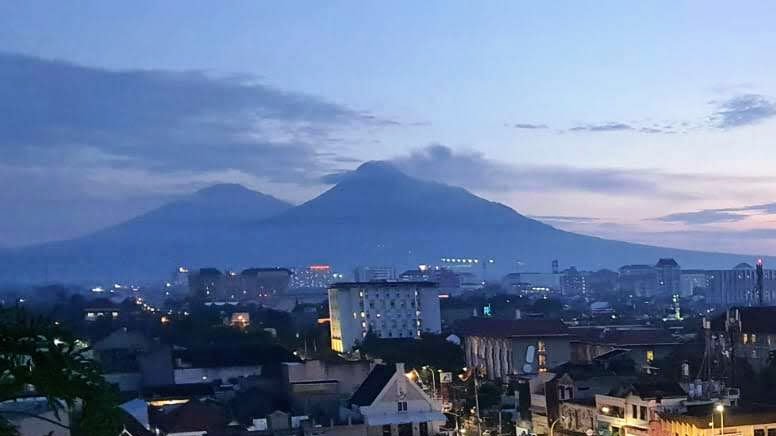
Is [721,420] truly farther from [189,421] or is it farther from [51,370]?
[51,370]

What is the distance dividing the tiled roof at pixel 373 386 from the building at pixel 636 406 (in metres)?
7.22

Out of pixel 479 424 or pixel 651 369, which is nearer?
pixel 479 424

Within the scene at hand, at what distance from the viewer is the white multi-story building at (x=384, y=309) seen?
81688 mm

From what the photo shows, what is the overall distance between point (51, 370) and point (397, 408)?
2438 centimetres

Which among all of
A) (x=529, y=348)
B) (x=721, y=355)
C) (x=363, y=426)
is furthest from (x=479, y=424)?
(x=529, y=348)

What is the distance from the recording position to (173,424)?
25.2m

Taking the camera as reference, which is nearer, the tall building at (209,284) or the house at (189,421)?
the house at (189,421)

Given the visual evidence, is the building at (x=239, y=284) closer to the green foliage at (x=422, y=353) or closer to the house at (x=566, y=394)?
the green foliage at (x=422, y=353)

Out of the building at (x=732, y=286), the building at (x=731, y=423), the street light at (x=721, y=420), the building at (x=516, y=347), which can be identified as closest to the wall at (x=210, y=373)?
the building at (x=516, y=347)

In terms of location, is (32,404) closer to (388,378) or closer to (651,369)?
(388,378)

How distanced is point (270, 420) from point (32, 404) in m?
20.2

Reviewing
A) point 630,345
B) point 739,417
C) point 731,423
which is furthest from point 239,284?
point 731,423

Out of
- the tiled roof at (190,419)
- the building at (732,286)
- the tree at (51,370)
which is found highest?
the tree at (51,370)

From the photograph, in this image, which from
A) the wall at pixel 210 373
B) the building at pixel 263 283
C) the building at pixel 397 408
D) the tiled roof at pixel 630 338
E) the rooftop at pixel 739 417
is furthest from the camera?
the building at pixel 263 283
